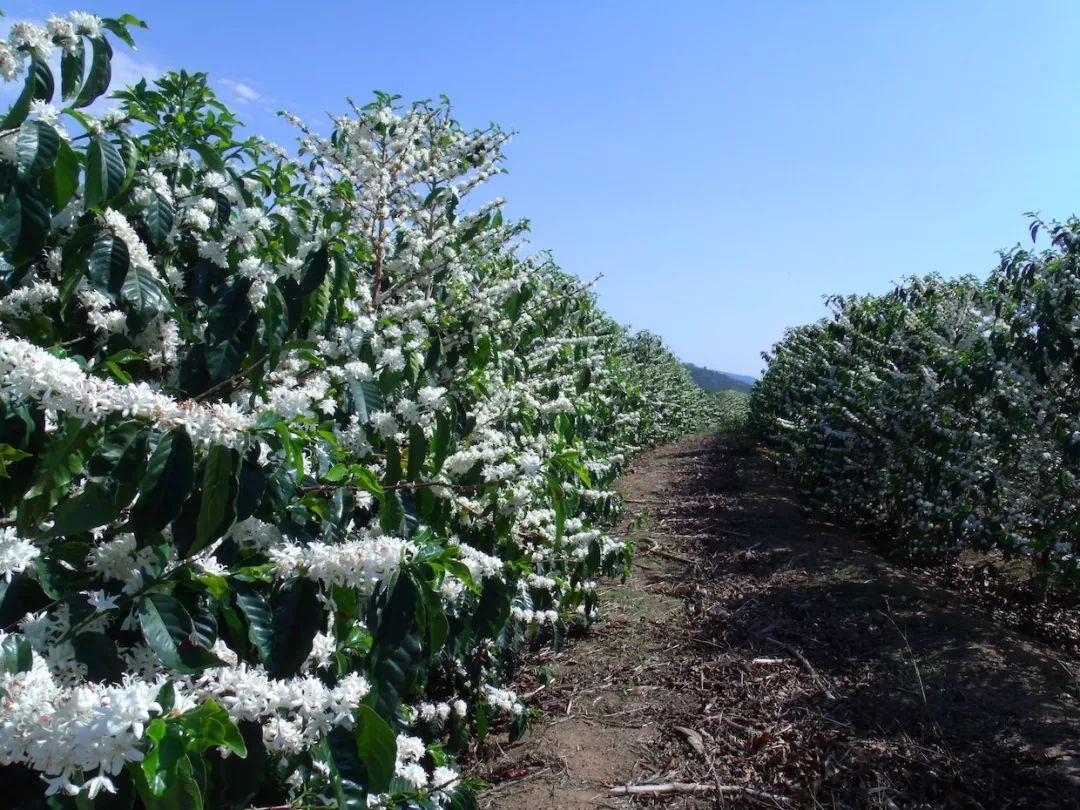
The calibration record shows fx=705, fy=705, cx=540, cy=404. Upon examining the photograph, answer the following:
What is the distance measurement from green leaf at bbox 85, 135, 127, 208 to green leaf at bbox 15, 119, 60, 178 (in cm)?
13

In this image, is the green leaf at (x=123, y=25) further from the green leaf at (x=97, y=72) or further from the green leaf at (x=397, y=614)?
the green leaf at (x=397, y=614)

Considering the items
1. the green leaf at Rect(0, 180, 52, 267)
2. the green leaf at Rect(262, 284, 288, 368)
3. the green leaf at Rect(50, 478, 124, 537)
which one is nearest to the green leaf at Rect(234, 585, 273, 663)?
the green leaf at Rect(50, 478, 124, 537)

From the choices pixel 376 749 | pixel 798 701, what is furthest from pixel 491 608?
pixel 798 701

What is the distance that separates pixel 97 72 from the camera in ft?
5.53

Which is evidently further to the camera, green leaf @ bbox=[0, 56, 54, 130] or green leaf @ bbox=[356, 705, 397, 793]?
green leaf @ bbox=[0, 56, 54, 130]

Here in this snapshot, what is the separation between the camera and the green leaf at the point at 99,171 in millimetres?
1603

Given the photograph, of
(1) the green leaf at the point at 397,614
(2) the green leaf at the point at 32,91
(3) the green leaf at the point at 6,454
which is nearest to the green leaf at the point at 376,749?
(1) the green leaf at the point at 397,614

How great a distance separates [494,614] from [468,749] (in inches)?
66.1

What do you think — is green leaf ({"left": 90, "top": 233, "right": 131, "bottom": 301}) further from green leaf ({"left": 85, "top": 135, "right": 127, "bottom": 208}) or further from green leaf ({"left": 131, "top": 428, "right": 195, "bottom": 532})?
green leaf ({"left": 131, "top": 428, "right": 195, "bottom": 532})

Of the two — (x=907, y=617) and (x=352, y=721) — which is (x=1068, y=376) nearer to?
(x=907, y=617)

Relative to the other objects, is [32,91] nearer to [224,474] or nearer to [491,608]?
[224,474]

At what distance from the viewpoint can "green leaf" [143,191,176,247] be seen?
6.52 feet

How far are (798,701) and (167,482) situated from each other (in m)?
4.03

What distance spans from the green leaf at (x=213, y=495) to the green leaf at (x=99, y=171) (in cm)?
80
